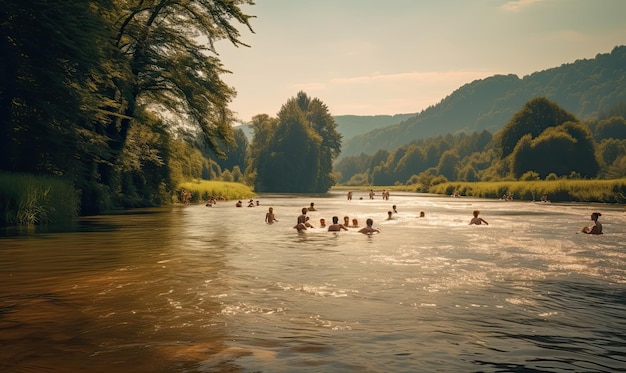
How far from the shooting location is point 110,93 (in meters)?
39.1

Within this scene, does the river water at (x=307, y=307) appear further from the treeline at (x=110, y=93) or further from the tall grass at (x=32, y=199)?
→ the treeline at (x=110, y=93)

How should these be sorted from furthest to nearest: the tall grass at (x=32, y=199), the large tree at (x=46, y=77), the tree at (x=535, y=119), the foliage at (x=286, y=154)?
the foliage at (x=286, y=154) → the tree at (x=535, y=119) → the large tree at (x=46, y=77) → the tall grass at (x=32, y=199)

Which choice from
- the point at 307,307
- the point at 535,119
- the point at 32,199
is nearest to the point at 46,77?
the point at 32,199

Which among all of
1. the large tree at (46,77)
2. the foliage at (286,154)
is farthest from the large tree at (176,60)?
the foliage at (286,154)

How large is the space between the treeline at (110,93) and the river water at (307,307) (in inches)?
377

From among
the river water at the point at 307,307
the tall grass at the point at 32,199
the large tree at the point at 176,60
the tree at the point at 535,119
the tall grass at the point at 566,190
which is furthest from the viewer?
the tree at the point at 535,119

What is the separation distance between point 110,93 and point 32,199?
594 inches

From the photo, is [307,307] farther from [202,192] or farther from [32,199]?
[202,192]

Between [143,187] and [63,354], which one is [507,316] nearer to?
[63,354]

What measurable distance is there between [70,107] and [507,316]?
24658 mm

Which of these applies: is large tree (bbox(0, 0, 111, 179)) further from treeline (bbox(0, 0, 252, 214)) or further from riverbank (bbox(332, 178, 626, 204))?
riverbank (bbox(332, 178, 626, 204))

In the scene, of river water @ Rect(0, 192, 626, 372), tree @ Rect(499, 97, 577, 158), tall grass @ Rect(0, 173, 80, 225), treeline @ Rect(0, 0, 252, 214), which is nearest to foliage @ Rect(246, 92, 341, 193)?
tree @ Rect(499, 97, 577, 158)

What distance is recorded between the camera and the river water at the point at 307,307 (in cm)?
666

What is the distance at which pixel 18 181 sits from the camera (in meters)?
24.6
